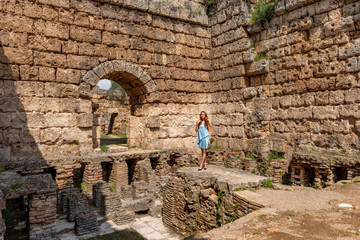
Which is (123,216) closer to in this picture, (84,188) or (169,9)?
(84,188)

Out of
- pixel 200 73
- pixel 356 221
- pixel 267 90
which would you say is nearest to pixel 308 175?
pixel 267 90

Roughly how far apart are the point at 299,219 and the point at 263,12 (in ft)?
23.8

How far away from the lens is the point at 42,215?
17.4ft

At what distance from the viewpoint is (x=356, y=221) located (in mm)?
3836

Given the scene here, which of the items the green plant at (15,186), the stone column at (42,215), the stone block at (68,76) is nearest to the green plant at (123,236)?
the stone column at (42,215)

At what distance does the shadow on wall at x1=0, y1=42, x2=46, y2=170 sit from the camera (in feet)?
24.1

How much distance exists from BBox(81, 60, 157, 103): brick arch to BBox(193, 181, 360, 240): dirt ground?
577 centimetres

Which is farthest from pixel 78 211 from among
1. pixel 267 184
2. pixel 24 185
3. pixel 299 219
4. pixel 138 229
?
pixel 299 219

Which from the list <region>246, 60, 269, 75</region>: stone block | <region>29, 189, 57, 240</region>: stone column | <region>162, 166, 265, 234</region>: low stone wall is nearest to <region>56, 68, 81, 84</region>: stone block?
<region>29, 189, 57, 240</region>: stone column

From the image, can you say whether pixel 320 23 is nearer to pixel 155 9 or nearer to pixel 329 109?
pixel 329 109

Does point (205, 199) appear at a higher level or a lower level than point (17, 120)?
lower

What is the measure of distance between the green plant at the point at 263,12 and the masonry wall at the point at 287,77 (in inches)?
6.8

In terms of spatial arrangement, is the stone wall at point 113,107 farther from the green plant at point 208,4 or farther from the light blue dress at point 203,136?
the light blue dress at point 203,136

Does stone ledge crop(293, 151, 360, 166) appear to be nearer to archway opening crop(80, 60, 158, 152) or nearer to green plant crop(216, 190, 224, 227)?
green plant crop(216, 190, 224, 227)
